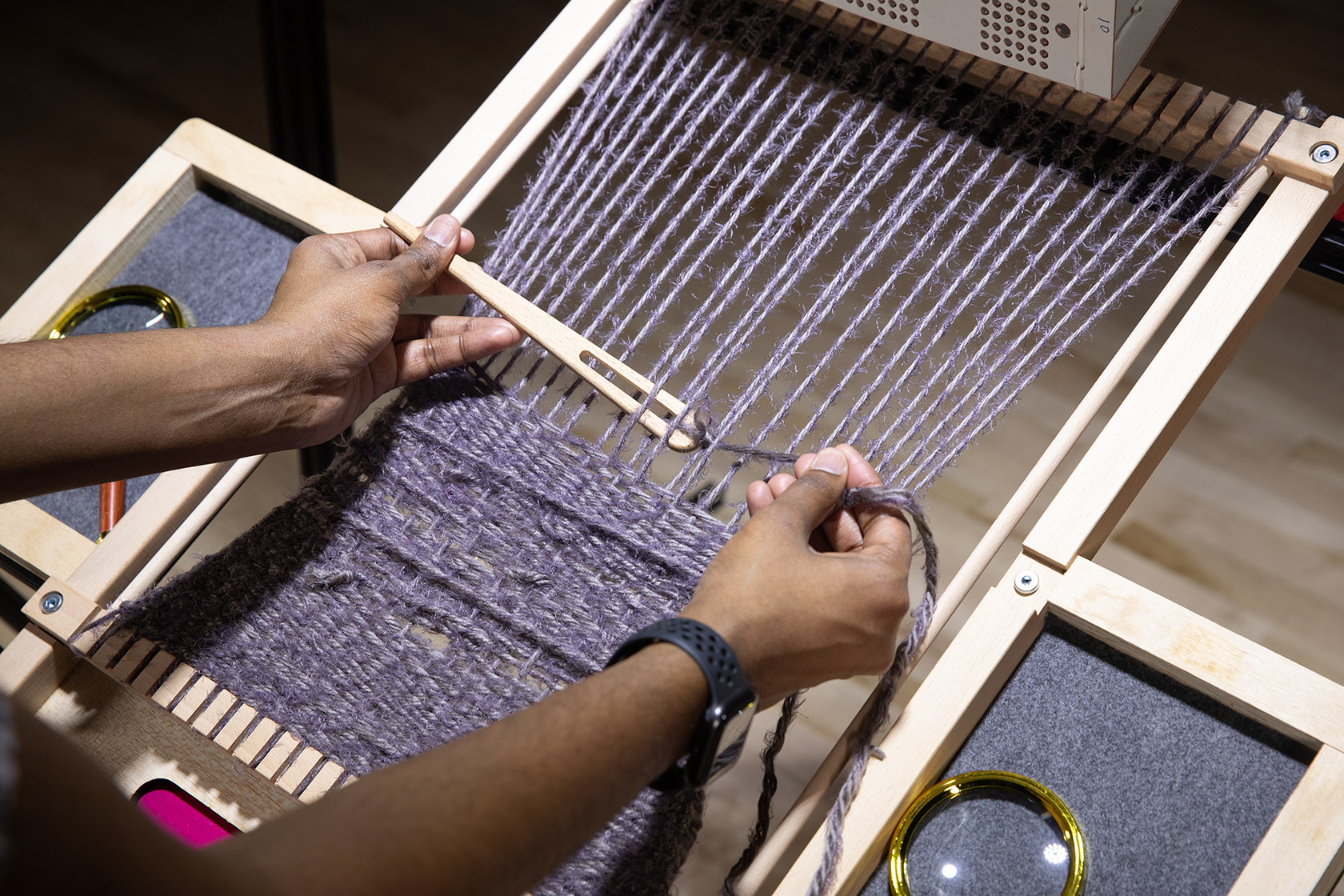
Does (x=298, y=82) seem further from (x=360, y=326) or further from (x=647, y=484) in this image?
(x=647, y=484)

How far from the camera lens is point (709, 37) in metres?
0.97

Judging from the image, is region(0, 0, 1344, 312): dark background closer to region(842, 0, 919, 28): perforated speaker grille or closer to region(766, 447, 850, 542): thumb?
region(842, 0, 919, 28): perforated speaker grille

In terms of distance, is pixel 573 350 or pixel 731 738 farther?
pixel 573 350

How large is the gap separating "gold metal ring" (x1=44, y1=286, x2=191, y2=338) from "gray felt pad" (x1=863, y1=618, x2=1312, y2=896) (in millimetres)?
842

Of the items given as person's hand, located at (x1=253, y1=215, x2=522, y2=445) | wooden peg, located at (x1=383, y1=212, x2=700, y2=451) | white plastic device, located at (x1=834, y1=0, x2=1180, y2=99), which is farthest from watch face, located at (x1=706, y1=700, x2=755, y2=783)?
white plastic device, located at (x1=834, y1=0, x2=1180, y2=99)

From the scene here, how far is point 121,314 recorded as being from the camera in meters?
1.09

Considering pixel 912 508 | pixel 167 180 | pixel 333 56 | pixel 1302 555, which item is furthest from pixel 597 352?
pixel 333 56

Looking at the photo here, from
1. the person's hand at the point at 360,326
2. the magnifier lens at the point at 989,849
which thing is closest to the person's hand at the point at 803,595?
the magnifier lens at the point at 989,849

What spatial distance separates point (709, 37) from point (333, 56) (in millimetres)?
1733

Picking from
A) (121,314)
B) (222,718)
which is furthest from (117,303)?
(222,718)

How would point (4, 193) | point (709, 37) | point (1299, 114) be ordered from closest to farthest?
1. point (1299, 114)
2. point (709, 37)
3. point (4, 193)

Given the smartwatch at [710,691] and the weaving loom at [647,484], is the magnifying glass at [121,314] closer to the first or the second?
the weaving loom at [647,484]

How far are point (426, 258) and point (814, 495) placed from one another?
1.27 ft

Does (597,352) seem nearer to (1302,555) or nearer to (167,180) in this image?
(167,180)
